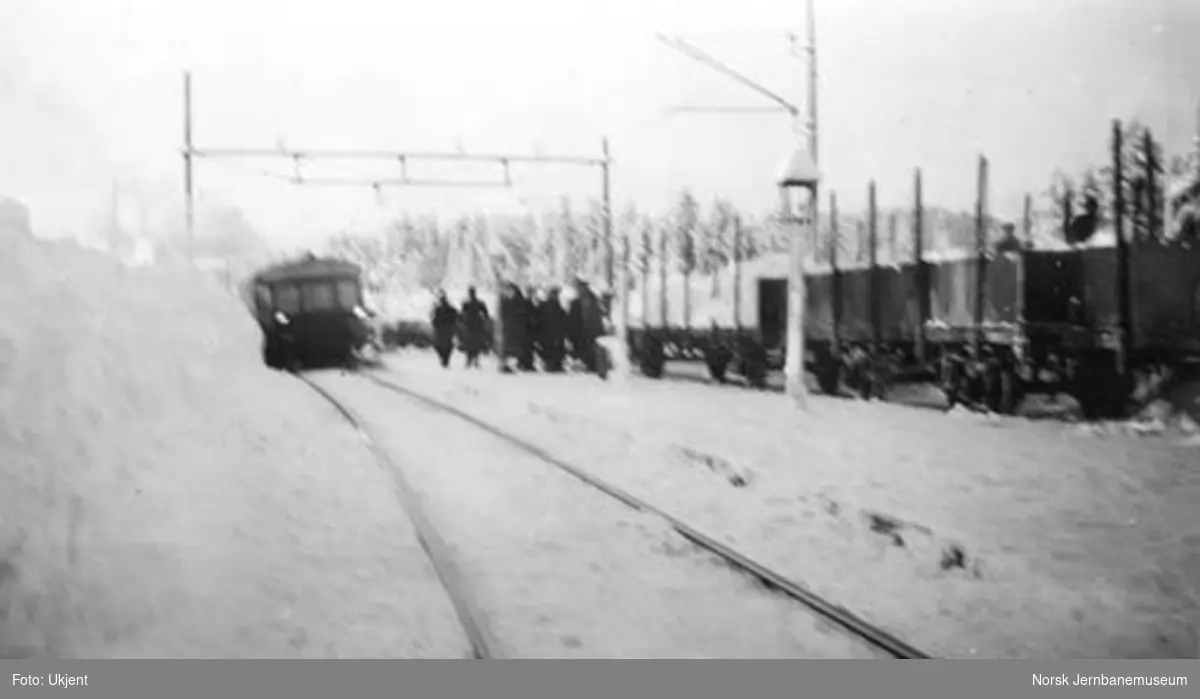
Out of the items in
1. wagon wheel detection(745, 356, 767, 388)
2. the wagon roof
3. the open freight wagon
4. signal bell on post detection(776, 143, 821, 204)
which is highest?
signal bell on post detection(776, 143, 821, 204)

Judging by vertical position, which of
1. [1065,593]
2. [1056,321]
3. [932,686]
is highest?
[1056,321]

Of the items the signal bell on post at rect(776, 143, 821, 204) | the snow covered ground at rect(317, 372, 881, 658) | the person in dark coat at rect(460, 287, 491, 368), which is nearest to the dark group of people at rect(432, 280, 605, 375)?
the person in dark coat at rect(460, 287, 491, 368)

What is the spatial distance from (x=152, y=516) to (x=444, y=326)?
63.0 inches

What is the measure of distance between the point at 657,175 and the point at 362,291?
1379mm

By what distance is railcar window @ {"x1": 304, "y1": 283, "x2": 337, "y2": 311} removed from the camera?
4965mm

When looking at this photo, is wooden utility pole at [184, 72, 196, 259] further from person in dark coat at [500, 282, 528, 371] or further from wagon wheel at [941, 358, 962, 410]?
wagon wheel at [941, 358, 962, 410]

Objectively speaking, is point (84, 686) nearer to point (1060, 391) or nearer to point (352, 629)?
point (352, 629)

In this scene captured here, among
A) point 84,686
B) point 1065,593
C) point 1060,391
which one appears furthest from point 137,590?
point 1060,391

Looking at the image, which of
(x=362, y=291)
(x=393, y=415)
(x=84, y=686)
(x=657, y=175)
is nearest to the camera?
(x=84, y=686)

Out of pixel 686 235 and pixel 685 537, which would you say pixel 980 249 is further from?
pixel 685 537

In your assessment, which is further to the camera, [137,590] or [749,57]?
[749,57]

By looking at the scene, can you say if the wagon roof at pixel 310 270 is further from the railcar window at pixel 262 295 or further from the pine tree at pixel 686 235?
the pine tree at pixel 686 235

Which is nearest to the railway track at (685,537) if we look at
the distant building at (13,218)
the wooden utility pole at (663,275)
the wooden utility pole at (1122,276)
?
the wooden utility pole at (663,275)

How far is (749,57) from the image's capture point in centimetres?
411
